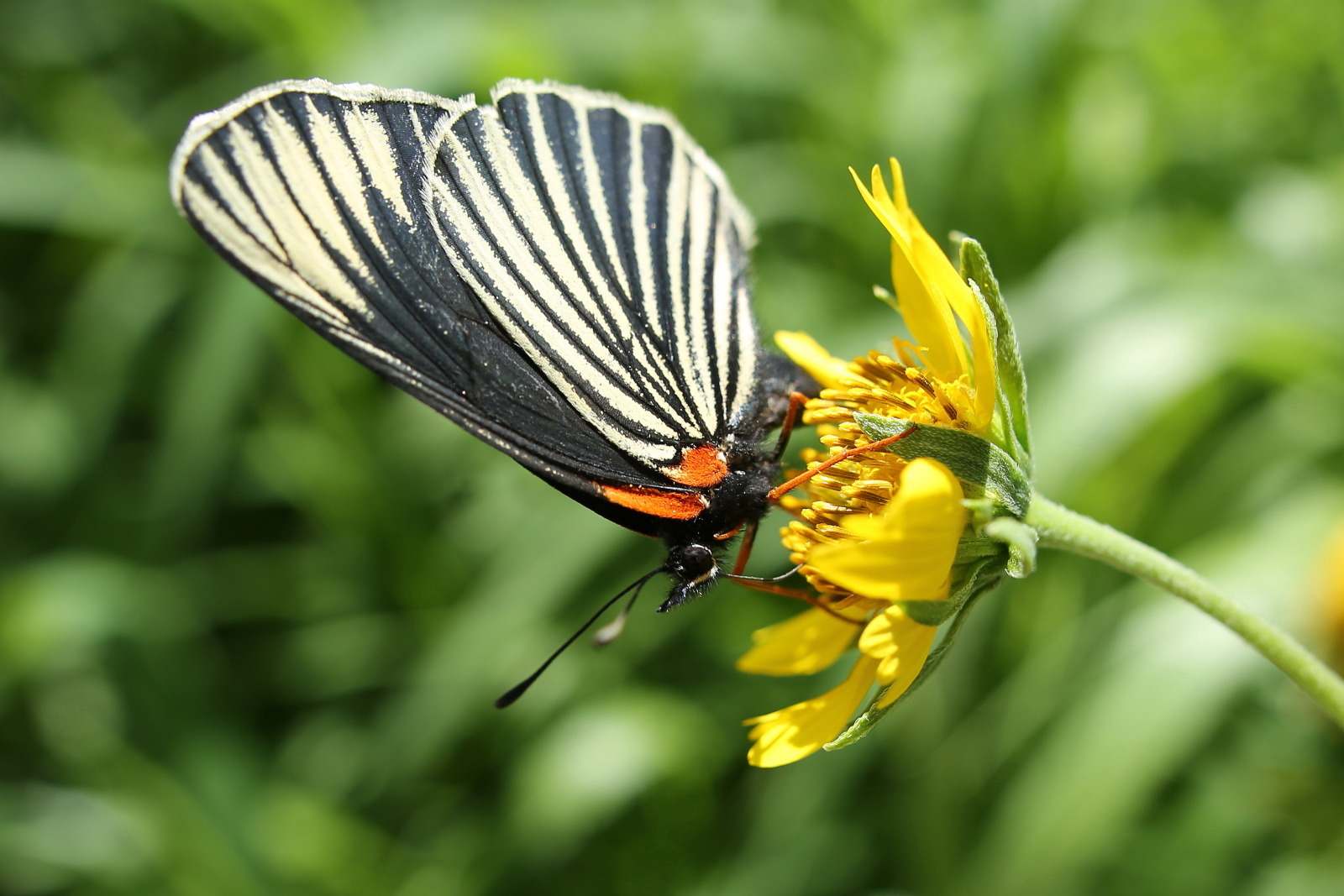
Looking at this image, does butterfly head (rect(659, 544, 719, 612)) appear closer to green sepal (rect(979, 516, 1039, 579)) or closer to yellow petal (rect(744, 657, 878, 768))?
yellow petal (rect(744, 657, 878, 768))

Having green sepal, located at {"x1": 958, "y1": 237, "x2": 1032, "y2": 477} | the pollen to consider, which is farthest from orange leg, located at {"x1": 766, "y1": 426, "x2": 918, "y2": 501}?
green sepal, located at {"x1": 958, "y1": 237, "x2": 1032, "y2": 477}

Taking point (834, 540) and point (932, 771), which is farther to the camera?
point (932, 771)

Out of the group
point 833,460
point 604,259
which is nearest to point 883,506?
point 833,460

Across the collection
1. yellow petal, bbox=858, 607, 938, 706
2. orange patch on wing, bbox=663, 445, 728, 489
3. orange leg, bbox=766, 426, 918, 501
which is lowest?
yellow petal, bbox=858, 607, 938, 706

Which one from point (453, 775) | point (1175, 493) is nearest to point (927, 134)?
point (1175, 493)

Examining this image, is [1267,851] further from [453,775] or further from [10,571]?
[10,571]

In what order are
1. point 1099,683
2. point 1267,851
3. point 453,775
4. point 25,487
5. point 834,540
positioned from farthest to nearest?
point 25,487, point 453,775, point 1099,683, point 1267,851, point 834,540

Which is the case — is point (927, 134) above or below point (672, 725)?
above
